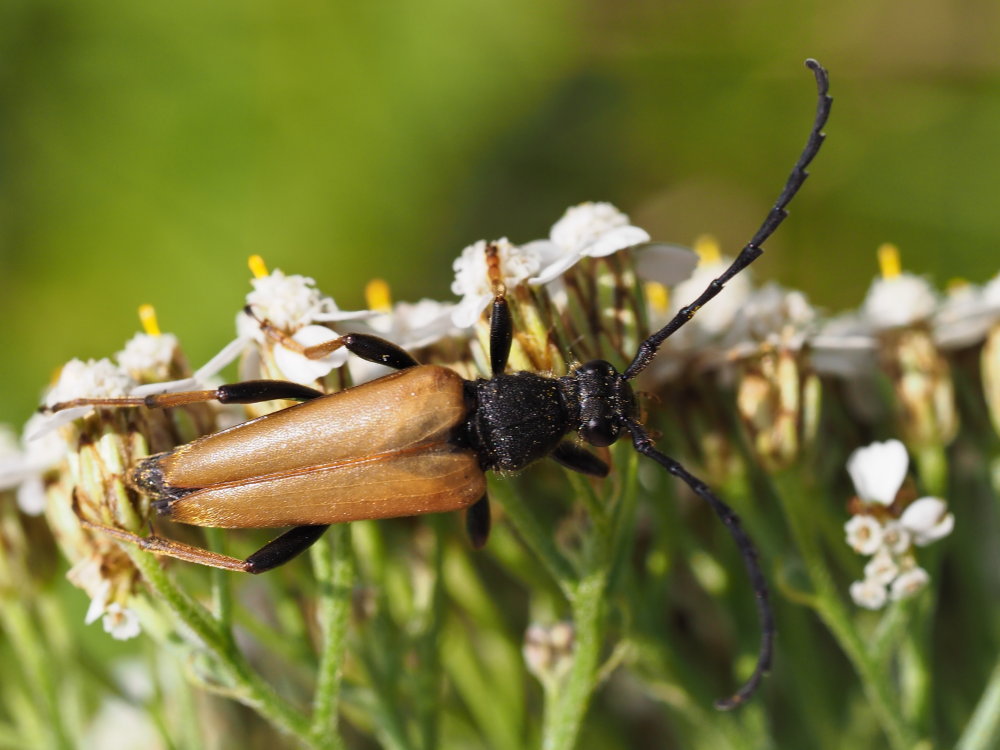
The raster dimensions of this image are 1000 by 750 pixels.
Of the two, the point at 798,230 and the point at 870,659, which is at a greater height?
the point at 798,230

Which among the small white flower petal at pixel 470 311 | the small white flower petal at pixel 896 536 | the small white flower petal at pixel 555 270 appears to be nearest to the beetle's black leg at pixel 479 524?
the small white flower petal at pixel 470 311

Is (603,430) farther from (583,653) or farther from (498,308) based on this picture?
(583,653)

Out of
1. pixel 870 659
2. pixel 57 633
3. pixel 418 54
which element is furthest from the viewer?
pixel 418 54

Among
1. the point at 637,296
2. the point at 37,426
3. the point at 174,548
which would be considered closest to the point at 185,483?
the point at 174,548

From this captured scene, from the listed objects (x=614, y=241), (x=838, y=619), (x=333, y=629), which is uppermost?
(x=614, y=241)

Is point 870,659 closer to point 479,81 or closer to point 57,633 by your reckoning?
point 57,633

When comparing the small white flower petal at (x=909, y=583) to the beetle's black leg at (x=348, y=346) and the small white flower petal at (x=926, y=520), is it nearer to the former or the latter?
the small white flower petal at (x=926, y=520)

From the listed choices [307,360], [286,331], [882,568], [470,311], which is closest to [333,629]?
[307,360]
